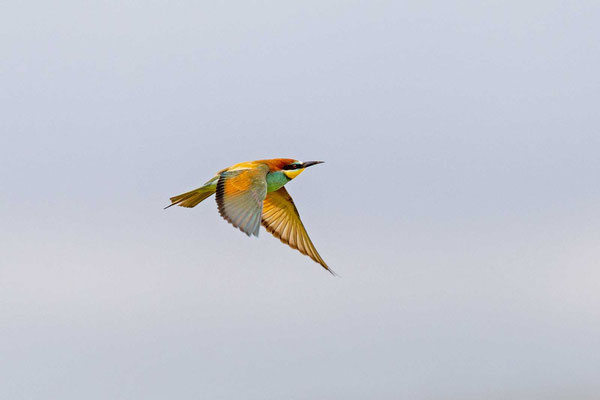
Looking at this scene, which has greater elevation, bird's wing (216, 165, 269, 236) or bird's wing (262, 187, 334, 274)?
bird's wing (262, 187, 334, 274)

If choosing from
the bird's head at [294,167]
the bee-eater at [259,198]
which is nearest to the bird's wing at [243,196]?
the bee-eater at [259,198]

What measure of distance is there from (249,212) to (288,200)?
2072 millimetres

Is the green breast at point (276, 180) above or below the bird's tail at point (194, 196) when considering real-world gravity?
above

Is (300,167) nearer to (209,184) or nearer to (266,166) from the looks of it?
(266,166)

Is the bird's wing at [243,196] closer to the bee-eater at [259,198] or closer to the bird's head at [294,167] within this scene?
the bee-eater at [259,198]

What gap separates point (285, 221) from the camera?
8375 mm

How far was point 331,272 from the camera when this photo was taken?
663 cm

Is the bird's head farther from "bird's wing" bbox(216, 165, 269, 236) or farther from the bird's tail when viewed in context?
the bird's tail

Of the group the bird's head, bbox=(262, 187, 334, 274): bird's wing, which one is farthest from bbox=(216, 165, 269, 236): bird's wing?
bbox=(262, 187, 334, 274): bird's wing

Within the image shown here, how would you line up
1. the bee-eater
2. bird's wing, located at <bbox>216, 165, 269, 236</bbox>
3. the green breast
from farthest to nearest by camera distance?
the green breast → the bee-eater → bird's wing, located at <bbox>216, 165, 269, 236</bbox>

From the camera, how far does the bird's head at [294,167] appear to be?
24.5 ft

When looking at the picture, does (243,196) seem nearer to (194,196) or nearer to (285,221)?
(194,196)

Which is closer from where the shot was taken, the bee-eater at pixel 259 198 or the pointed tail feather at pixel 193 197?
the bee-eater at pixel 259 198

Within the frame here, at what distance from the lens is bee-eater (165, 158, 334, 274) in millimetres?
6312
